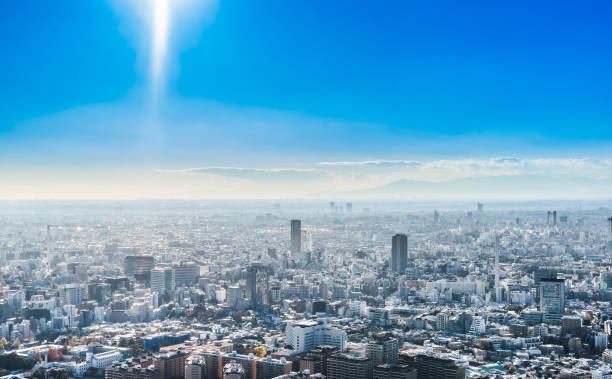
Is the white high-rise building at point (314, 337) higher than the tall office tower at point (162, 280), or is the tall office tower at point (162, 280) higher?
the tall office tower at point (162, 280)

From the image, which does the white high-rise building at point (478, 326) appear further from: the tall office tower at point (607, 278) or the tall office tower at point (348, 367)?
the tall office tower at point (607, 278)

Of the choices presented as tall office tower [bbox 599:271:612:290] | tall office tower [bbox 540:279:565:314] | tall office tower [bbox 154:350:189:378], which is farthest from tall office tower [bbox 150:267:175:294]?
tall office tower [bbox 599:271:612:290]

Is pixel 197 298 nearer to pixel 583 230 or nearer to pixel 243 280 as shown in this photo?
pixel 243 280

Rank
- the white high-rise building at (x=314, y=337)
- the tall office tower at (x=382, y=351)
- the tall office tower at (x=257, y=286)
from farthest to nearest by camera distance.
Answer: the tall office tower at (x=257, y=286) → the white high-rise building at (x=314, y=337) → the tall office tower at (x=382, y=351)

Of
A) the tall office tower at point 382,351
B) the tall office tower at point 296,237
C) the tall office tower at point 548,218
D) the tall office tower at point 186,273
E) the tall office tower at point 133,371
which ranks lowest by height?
the tall office tower at point 133,371

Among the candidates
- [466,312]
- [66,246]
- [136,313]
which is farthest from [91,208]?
[466,312]

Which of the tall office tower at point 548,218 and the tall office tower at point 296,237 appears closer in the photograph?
the tall office tower at point 296,237

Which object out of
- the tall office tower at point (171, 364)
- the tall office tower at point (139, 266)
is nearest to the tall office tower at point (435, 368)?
the tall office tower at point (171, 364)
